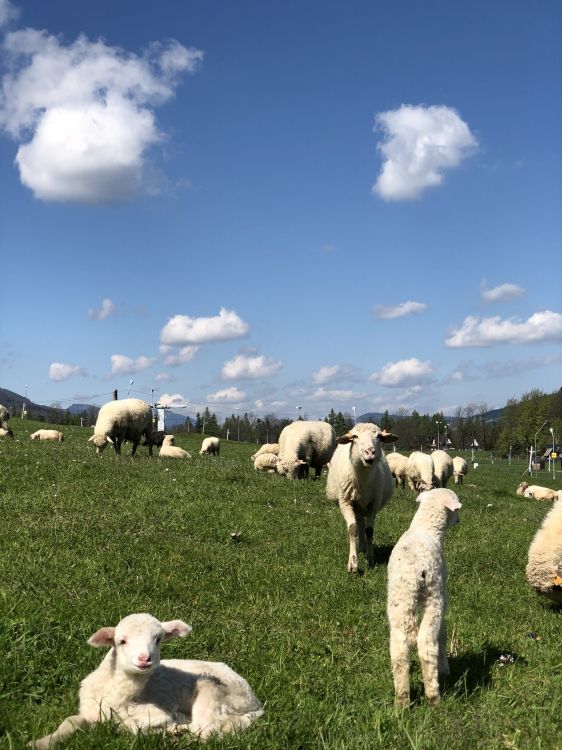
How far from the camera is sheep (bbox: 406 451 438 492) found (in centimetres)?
2581

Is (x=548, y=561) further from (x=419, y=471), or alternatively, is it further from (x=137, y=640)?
(x=419, y=471)

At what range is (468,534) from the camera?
14000 millimetres

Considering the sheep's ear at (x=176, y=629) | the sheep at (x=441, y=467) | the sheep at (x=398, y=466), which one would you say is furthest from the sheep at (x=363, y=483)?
the sheep at (x=441, y=467)

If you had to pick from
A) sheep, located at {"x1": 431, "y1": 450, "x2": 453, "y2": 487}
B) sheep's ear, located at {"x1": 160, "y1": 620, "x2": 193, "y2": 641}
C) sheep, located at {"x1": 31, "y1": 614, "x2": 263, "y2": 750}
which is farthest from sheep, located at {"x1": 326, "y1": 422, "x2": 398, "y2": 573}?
sheep, located at {"x1": 431, "y1": 450, "x2": 453, "y2": 487}

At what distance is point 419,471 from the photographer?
26375 millimetres

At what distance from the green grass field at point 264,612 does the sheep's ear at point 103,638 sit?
0.56 meters

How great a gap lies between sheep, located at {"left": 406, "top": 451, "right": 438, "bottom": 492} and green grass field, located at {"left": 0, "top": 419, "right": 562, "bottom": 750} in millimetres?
11323

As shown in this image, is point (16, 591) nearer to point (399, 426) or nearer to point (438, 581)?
point (438, 581)

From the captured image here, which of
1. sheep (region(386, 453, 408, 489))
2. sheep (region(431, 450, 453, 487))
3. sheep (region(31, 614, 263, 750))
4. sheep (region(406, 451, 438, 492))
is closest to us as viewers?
sheep (region(31, 614, 263, 750))

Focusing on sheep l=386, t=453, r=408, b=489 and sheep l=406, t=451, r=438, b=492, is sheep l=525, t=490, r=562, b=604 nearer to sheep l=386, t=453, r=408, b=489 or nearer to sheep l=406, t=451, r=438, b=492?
sheep l=406, t=451, r=438, b=492

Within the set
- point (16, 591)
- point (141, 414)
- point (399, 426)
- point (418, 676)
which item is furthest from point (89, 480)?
point (399, 426)

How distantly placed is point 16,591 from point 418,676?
4.33 metres

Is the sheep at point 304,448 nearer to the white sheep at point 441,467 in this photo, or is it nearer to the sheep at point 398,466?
the sheep at point 398,466

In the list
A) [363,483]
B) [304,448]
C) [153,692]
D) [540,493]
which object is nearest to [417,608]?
[153,692]
